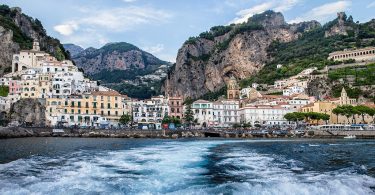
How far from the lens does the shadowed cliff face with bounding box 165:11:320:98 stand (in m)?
182

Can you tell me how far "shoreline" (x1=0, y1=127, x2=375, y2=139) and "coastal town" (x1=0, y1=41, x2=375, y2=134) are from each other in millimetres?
5701

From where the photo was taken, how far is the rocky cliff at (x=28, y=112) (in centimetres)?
8944

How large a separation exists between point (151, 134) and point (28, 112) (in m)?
27.3

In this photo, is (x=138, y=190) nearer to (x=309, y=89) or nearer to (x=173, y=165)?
(x=173, y=165)

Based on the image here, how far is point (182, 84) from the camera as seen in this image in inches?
7352

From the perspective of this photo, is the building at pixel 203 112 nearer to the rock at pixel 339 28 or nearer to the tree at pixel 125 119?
the tree at pixel 125 119

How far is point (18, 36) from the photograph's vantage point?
121375 millimetres

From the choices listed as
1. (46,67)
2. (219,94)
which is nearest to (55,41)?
(46,67)

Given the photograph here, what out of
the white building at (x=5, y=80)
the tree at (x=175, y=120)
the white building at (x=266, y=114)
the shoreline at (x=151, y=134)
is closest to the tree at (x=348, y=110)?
the shoreline at (x=151, y=134)

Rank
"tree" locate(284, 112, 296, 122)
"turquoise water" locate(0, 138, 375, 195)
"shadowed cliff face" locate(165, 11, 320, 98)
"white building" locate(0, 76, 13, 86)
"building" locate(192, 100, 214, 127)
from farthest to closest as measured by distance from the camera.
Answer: "shadowed cliff face" locate(165, 11, 320, 98) → "building" locate(192, 100, 214, 127) → "tree" locate(284, 112, 296, 122) → "white building" locate(0, 76, 13, 86) → "turquoise water" locate(0, 138, 375, 195)

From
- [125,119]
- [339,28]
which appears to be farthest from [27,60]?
[339,28]

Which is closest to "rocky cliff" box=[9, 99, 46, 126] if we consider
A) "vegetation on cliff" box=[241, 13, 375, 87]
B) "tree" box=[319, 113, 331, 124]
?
"tree" box=[319, 113, 331, 124]

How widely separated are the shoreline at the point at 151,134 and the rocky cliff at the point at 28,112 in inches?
460

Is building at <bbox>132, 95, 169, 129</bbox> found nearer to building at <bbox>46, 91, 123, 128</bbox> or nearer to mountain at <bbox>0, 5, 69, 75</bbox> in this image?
building at <bbox>46, 91, 123, 128</bbox>
